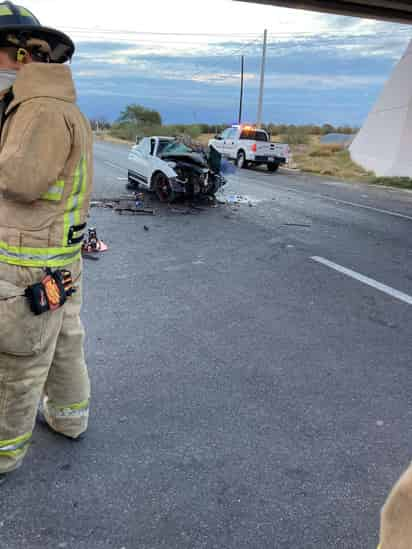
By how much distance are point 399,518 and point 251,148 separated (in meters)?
22.0

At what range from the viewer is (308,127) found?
5369cm

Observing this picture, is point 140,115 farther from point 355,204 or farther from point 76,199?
point 76,199

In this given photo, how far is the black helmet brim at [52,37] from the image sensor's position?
2.23m

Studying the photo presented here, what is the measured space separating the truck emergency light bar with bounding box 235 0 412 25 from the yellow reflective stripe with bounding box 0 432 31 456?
15.3m

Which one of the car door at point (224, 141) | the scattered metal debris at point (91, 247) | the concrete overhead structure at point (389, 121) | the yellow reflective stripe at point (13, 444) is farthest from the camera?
the car door at point (224, 141)

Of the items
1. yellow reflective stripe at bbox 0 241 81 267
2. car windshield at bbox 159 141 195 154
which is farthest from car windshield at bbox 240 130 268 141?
yellow reflective stripe at bbox 0 241 81 267

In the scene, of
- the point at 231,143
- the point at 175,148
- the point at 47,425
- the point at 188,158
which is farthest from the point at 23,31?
the point at 231,143

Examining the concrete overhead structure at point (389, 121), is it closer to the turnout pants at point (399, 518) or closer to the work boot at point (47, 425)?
the work boot at point (47, 425)

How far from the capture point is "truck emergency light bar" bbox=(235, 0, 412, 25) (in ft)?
49.2

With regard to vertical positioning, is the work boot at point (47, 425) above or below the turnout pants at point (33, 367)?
below

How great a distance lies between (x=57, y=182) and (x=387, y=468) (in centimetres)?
229

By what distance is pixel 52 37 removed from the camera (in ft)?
7.77

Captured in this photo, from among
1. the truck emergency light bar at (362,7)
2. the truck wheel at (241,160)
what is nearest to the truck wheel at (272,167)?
the truck wheel at (241,160)

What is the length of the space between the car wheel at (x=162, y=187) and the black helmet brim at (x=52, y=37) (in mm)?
9184
